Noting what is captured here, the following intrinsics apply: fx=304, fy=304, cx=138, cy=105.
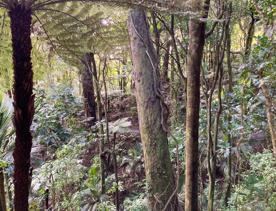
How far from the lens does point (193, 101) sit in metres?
1.84

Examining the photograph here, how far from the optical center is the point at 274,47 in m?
2.02

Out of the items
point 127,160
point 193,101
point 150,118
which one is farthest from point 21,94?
point 127,160

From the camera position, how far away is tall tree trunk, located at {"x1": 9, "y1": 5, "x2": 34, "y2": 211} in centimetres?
124

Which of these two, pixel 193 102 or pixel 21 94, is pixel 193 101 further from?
pixel 21 94

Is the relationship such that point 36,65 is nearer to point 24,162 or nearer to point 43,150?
point 24,162

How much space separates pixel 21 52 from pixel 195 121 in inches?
42.4

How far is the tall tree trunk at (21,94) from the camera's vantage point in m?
1.24

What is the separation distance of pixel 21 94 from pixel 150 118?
5.10ft

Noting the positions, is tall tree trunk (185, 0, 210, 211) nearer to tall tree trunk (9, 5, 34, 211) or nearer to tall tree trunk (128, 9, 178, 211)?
tall tree trunk (128, 9, 178, 211)

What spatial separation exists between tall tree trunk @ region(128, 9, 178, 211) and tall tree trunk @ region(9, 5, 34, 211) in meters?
1.49

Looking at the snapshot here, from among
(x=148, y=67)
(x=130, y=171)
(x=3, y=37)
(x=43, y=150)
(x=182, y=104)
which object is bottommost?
(x=130, y=171)

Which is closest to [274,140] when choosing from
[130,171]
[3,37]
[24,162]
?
[24,162]

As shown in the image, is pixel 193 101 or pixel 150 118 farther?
pixel 150 118

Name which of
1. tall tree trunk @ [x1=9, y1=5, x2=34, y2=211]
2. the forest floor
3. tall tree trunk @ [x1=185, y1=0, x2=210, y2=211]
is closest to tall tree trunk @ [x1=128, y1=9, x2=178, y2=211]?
tall tree trunk @ [x1=185, y1=0, x2=210, y2=211]
